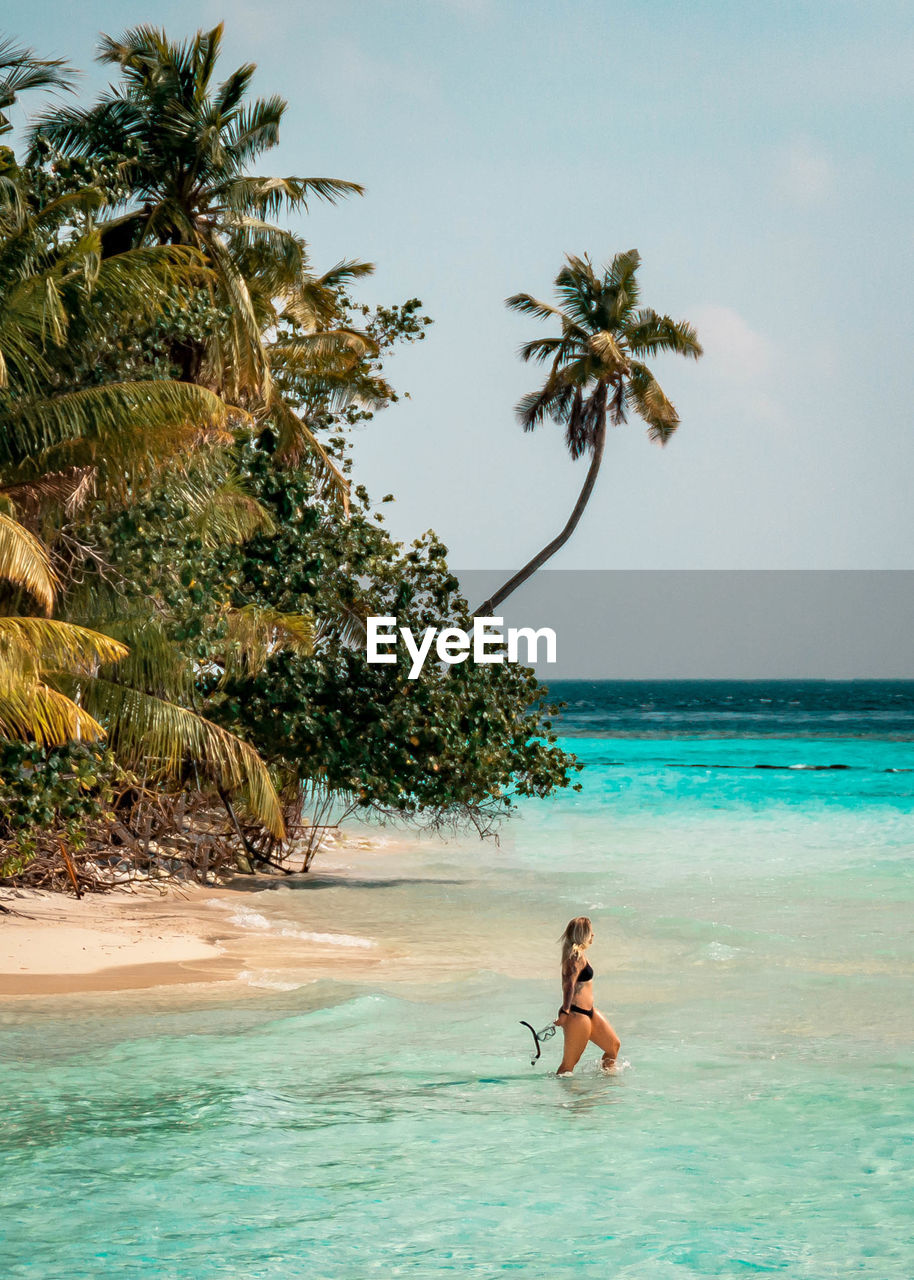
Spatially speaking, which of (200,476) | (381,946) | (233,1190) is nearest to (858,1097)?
(233,1190)

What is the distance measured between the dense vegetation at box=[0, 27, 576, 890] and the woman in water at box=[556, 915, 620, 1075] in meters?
3.61

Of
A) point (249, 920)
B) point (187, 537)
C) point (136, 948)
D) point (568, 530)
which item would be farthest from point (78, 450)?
point (568, 530)

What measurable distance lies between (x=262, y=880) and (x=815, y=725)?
62407 millimetres

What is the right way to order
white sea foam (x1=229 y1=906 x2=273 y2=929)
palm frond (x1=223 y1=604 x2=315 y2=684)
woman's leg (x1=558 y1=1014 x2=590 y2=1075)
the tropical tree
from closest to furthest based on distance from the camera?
1. woman's leg (x1=558 y1=1014 x2=590 y2=1075)
2. the tropical tree
3. palm frond (x1=223 y1=604 x2=315 y2=684)
4. white sea foam (x1=229 y1=906 x2=273 y2=929)

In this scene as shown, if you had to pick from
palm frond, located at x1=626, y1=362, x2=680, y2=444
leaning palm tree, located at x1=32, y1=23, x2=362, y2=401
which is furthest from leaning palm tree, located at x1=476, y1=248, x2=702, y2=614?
leaning palm tree, located at x1=32, y1=23, x2=362, y2=401

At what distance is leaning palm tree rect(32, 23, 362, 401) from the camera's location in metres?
16.5

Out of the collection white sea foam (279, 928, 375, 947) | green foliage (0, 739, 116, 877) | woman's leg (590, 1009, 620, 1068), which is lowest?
white sea foam (279, 928, 375, 947)

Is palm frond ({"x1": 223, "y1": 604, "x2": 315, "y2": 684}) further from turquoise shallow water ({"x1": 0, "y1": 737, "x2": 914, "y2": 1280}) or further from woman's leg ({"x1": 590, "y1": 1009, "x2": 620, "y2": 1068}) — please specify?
woman's leg ({"x1": 590, "y1": 1009, "x2": 620, "y2": 1068})

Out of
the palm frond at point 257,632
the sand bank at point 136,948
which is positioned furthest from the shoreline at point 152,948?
the palm frond at point 257,632

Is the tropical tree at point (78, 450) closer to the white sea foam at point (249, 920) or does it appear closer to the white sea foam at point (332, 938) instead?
the white sea foam at point (332, 938)

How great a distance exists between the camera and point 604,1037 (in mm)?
9164

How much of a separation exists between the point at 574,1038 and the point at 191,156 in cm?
1236

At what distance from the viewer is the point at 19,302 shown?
10.7 metres

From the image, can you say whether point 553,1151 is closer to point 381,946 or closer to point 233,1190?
point 233,1190
